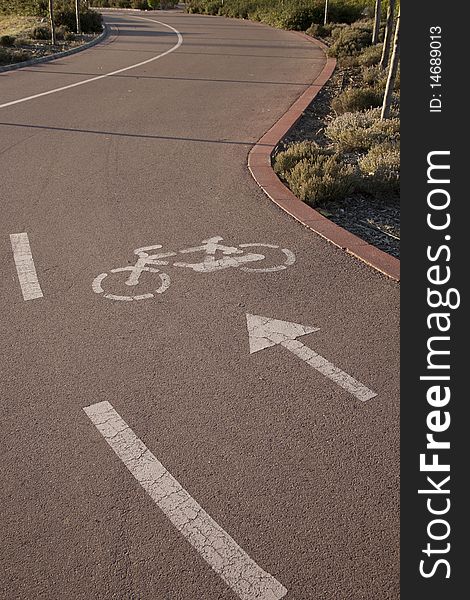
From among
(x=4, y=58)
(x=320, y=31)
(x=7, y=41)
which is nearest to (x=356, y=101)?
(x=4, y=58)

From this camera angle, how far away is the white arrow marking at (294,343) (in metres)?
4.51

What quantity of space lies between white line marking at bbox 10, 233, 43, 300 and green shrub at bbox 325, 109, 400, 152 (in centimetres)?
465

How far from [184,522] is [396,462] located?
1205 millimetres

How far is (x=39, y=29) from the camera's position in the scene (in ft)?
84.1

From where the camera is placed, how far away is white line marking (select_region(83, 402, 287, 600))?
313 centimetres

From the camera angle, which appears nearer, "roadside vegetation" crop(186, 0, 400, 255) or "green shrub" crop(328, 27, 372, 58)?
"roadside vegetation" crop(186, 0, 400, 255)

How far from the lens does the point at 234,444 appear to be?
3.98m

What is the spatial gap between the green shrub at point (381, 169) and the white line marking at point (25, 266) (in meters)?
3.77

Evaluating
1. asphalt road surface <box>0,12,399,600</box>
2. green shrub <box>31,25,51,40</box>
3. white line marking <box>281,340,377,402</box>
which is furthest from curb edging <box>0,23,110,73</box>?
white line marking <box>281,340,377,402</box>

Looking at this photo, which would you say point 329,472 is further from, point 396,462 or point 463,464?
point 463,464

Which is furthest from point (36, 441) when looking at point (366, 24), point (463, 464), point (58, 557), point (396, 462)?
point (366, 24)

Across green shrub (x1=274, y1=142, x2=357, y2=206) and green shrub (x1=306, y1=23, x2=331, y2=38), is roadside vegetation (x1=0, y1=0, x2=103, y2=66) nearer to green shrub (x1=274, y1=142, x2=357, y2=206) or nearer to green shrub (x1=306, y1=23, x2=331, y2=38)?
green shrub (x1=306, y1=23, x2=331, y2=38)

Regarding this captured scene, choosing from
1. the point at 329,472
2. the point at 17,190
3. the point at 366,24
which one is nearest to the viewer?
the point at 329,472

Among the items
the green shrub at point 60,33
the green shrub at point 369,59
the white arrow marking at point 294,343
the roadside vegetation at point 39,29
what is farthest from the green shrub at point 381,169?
the green shrub at point 60,33
